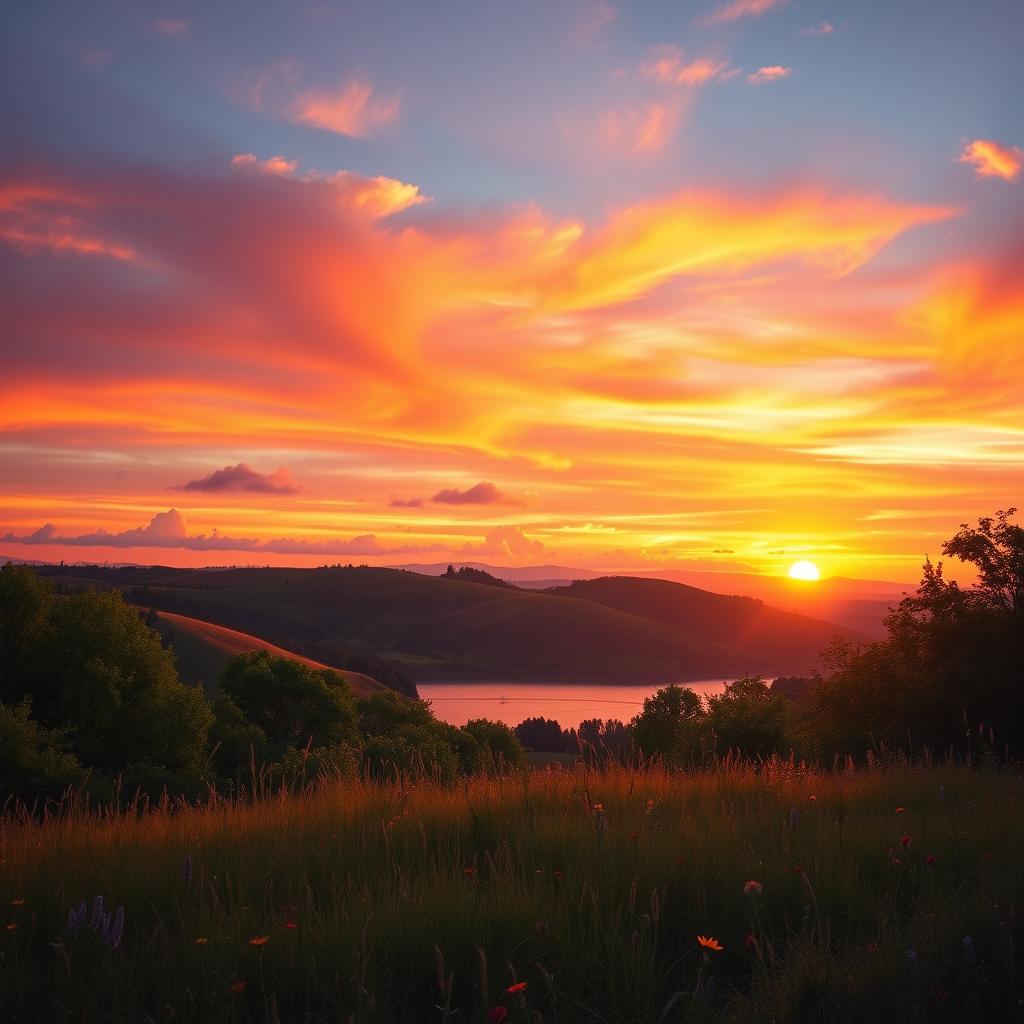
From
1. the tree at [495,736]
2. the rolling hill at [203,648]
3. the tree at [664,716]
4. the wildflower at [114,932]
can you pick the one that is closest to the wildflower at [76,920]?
the wildflower at [114,932]

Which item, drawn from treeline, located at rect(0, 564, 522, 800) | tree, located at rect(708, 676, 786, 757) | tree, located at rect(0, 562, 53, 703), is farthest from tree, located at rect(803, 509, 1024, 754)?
tree, located at rect(0, 562, 53, 703)

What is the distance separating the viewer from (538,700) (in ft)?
472

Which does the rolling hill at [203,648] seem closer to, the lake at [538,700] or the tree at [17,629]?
the lake at [538,700]

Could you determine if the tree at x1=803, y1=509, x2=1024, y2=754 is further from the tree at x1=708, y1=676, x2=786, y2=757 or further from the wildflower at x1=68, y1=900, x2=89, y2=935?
the wildflower at x1=68, y1=900, x2=89, y2=935

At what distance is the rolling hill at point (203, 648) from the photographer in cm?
10600

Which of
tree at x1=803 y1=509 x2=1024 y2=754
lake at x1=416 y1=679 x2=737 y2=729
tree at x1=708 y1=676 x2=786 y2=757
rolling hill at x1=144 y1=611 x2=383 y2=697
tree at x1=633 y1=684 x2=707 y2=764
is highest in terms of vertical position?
tree at x1=803 y1=509 x2=1024 y2=754

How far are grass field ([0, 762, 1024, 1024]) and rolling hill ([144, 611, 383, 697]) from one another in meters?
98.5

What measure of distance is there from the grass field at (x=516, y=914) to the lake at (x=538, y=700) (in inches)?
3557

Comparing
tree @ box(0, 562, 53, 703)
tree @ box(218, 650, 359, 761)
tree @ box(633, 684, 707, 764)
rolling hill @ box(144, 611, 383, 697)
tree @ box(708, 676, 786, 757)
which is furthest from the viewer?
rolling hill @ box(144, 611, 383, 697)

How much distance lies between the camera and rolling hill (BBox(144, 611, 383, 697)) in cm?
10600

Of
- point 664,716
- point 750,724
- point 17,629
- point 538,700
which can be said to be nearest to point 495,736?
point 664,716

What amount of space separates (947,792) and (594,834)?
4.99 meters

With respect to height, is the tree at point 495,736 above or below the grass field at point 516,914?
below

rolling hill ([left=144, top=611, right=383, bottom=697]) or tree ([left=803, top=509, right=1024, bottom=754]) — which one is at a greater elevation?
tree ([left=803, top=509, right=1024, bottom=754])
